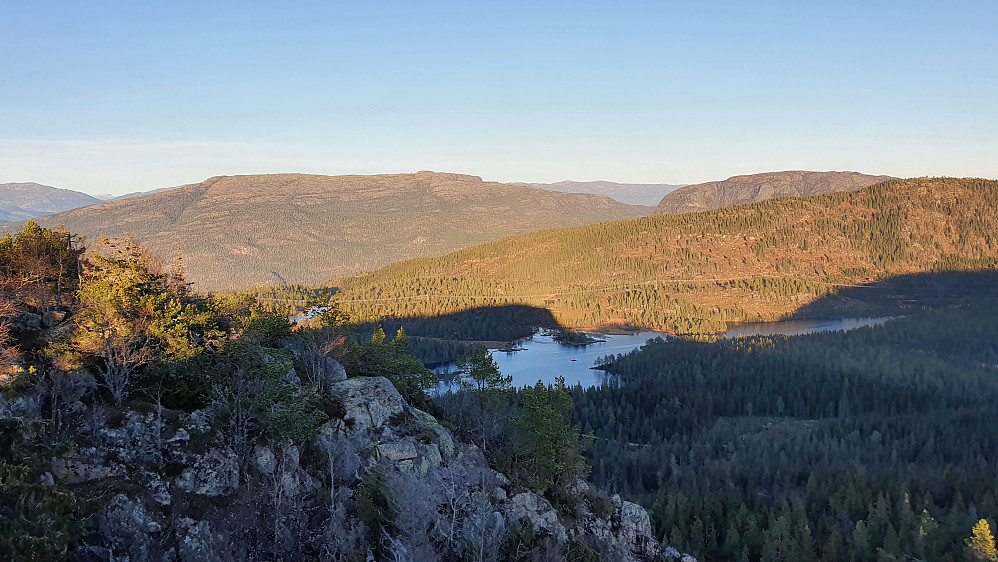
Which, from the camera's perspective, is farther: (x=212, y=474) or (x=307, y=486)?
(x=307, y=486)

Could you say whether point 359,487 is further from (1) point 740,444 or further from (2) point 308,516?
(1) point 740,444

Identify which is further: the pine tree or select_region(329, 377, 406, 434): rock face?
the pine tree

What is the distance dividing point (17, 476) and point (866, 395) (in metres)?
174

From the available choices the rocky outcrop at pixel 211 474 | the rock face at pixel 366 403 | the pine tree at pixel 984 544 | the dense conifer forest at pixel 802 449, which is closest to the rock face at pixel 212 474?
the rocky outcrop at pixel 211 474

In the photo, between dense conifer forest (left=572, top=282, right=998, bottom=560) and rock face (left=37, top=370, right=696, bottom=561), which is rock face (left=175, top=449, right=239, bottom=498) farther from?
dense conifer forest (left=572, top=282, right=998, bottom=560)

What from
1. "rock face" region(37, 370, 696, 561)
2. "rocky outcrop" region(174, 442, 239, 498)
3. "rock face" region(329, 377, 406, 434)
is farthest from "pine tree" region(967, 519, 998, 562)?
"rocky outcrop" region(174, 442, 239, 498)

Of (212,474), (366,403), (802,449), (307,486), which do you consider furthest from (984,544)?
(212,474)

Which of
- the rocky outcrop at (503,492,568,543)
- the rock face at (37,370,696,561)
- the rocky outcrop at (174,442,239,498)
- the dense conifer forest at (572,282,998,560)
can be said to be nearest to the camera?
the rock face at (37,370,696,561)

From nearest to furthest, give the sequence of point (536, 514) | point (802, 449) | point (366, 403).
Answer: point (366, 403) < point (536, 514) < point (802, 449)

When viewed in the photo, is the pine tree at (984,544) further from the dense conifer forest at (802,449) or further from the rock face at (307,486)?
the rock face at (307,486)

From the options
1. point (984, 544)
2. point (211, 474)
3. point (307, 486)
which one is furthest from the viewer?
point (984, 544)

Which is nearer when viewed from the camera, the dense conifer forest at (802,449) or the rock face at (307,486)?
the rock face at (307,486)

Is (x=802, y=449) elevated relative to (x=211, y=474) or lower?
lower

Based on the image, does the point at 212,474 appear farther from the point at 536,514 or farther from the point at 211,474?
the point at 536,514
